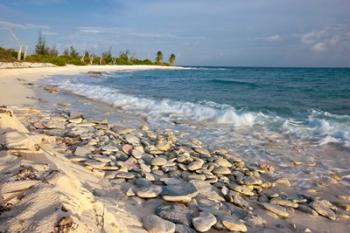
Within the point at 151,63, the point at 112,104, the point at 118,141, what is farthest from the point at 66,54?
the point at 118,141

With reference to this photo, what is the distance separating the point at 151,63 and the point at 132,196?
8310 centimetres

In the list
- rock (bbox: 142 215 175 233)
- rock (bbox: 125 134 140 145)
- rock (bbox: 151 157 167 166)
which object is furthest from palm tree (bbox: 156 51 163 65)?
rock (bbox: 142 215 175 233)

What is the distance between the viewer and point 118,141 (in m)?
5.81

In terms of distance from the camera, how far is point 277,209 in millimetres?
3551

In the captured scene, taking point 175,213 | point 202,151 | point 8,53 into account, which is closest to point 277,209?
point 175,213

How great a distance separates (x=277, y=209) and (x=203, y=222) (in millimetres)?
1047

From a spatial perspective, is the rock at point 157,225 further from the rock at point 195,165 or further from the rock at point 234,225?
the rock at point 195,165

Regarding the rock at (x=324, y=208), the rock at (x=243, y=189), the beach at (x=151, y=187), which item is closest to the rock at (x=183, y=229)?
the beach at (x=151, y=187)

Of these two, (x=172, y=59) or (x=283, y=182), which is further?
(x=172, y=59)

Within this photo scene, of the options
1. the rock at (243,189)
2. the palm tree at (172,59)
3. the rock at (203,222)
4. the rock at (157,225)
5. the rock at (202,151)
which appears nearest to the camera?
the rock at (157,225)

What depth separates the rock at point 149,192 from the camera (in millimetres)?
Result: 3535

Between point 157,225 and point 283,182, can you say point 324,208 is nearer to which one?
point 283,182

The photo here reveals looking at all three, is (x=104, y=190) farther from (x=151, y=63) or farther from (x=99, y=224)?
(x=151, y=63)

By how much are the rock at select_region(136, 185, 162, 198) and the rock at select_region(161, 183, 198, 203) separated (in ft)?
0.23
